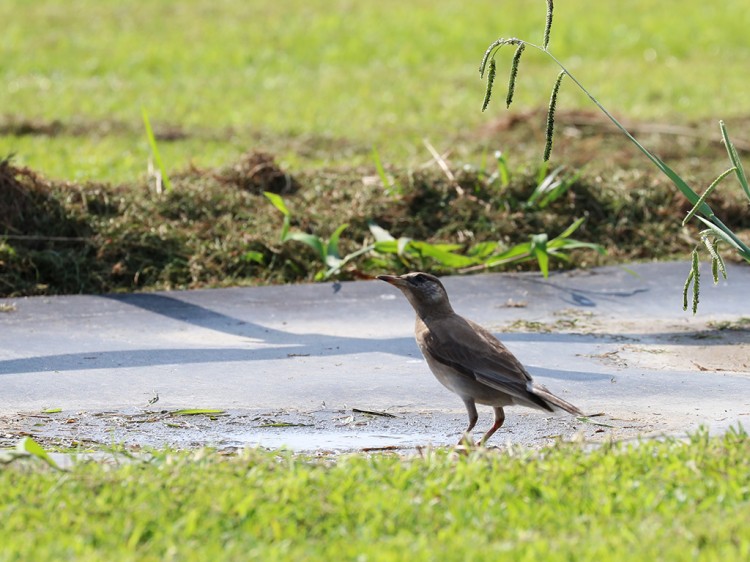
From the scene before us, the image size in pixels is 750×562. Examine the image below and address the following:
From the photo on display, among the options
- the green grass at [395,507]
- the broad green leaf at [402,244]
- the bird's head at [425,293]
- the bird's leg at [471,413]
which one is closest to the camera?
the green grass at [395,507]

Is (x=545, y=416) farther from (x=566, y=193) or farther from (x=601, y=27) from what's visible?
(x=601, y=27)

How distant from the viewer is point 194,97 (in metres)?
15.9

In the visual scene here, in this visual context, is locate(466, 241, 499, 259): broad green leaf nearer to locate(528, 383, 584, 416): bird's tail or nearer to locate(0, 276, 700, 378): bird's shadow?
locate(0, 276, 700, 378): bird's shadow

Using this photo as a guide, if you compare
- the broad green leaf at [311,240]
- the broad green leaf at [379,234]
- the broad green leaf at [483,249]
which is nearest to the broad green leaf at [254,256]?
the broad green leaf at [311,240]

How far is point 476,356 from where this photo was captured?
5332 mm

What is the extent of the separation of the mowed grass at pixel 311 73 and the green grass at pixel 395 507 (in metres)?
6.39

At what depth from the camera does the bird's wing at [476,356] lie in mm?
5184

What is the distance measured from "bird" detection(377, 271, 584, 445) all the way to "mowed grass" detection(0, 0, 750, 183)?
5531mm

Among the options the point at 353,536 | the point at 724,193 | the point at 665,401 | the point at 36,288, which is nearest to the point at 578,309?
the point at 665,401

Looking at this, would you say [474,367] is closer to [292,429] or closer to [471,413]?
[471,413]

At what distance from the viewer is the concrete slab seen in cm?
557

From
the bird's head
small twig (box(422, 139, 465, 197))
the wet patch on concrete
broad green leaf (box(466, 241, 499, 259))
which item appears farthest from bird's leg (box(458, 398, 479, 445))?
small twig (box(422, 139, 465, 197))

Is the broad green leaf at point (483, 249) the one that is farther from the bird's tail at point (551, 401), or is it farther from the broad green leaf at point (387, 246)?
the bird's tail at point (551, 401)

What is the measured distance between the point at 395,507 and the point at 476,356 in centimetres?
127
